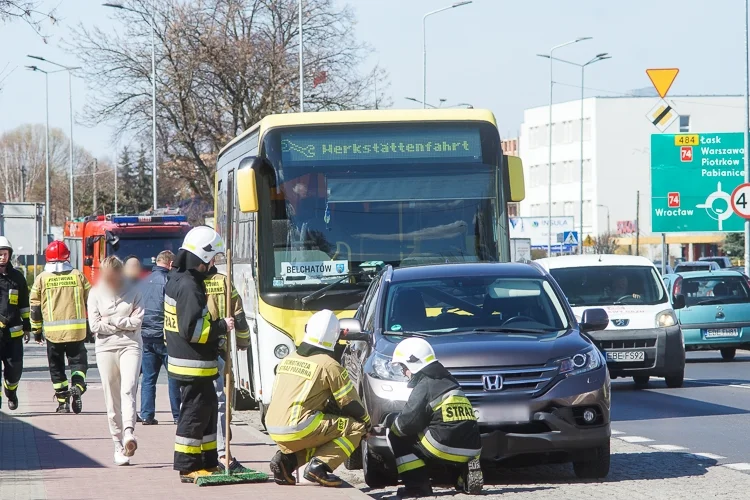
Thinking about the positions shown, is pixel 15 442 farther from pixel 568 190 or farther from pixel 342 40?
pixel 568 190

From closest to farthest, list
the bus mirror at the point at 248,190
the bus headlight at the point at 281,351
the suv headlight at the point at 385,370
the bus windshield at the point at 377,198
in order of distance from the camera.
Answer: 1. the suv headlight at the point at 385,370
2. the bus mirror at the point at 248,190
3. the bus headlight at the point at 281,351
4. the bus windshield at the point at 377,198

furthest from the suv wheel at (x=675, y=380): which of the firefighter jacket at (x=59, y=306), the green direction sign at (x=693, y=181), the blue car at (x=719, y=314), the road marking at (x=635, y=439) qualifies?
the green direction sign at (x=693, y=181)

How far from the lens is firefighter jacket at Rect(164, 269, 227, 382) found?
962 cm

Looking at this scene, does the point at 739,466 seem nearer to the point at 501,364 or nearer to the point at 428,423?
the point at 501,364

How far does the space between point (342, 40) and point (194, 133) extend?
21.0ft

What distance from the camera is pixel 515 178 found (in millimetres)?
13570

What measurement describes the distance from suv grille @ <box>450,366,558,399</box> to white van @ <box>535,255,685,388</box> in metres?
8.34

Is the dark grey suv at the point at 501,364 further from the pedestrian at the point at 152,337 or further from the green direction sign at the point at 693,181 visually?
the green direction sign at the point at 693,181

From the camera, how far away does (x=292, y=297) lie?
13156mm

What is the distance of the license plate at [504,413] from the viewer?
9766mm

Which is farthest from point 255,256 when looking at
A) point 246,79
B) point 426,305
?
point 246,79

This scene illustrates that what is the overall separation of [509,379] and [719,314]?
16.3m

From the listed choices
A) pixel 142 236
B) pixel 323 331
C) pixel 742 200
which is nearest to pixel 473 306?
pixel 323 331

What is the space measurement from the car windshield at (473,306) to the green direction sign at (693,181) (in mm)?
24789
